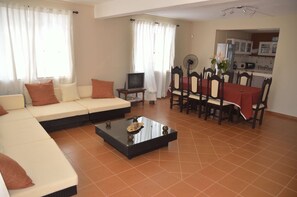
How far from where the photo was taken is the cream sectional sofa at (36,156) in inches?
76.4

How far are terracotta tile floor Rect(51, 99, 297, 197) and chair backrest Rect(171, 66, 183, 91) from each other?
1.36 meters

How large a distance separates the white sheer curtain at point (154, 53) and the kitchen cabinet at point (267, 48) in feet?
10.8

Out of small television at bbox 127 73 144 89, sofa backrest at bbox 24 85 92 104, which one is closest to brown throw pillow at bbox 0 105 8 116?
sofa backrest at bbox 24 85 92 104

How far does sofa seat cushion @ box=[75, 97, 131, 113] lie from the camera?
4.28m

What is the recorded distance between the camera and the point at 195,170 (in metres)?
2.91

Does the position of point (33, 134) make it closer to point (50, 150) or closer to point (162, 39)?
point (50, 150)

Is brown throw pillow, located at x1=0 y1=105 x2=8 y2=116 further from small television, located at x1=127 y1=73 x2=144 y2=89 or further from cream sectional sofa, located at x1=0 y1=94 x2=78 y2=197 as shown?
small television, located at x1=127 y1=73 x2=144 y2=89

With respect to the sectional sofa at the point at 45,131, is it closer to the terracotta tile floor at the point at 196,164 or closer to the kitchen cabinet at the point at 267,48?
the terracotta tile floor at the point at 196,164

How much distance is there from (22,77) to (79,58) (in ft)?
4.14

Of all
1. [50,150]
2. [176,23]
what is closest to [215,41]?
[176,23]

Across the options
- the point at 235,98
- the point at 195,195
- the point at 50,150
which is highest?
the point at 235,98

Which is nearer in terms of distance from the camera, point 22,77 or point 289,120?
point 22,77

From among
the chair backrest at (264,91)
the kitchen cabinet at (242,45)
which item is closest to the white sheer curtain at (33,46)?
the chair backrest at (264,91)

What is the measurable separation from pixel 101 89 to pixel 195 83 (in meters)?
2.24
